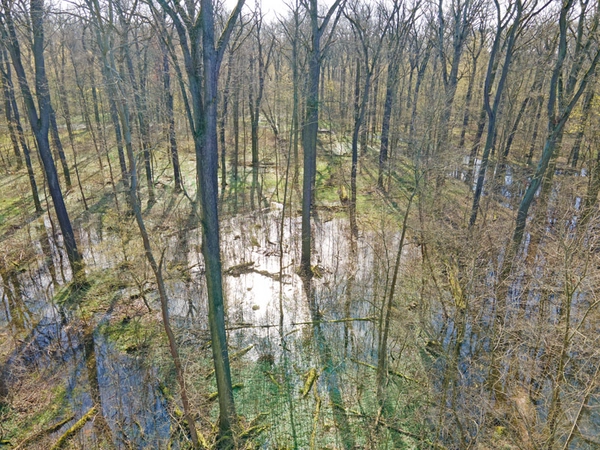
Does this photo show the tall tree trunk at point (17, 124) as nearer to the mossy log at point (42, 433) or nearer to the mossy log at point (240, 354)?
the mossy log at point (42, 433)

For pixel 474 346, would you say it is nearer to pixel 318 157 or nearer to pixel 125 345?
pixel 125 345

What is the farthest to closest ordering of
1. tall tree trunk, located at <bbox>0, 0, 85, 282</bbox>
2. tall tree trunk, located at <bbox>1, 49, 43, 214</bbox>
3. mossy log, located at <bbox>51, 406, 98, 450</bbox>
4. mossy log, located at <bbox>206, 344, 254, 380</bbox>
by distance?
tall tree trunk, located at <bbox>1, 49, 43, 214</bbox>
tall tree trunk, located at <bbox>0, 0, 85, 282</bbox>
mossy log, located at <bbox>206, 344, 254, 380</bbox>
mossy log, located at <bbox>51, 406, 98, 450</bbox>

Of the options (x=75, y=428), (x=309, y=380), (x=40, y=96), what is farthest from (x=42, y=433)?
(x=40, y=96)

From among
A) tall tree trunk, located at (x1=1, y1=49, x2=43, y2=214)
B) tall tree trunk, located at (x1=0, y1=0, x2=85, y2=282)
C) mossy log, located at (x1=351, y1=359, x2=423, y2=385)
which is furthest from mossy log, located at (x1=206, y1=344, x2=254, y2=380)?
tall tree trunk, located at (x1=1, y1=49, x2=43, y2=214)

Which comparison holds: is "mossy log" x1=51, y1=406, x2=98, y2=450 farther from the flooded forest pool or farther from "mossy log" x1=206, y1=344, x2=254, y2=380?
"mossy log" x1=206, y1=344, x2=254, y2=380

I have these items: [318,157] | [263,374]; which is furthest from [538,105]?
[263,374]

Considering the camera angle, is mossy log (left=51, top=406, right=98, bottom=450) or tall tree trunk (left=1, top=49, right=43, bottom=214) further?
tall tree trunk (left=1, top=49, right=43, bottom=214)

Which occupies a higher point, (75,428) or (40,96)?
(40,96)

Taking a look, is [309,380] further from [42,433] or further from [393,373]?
[42,433]

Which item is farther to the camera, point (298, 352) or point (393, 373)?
point (298, 352)

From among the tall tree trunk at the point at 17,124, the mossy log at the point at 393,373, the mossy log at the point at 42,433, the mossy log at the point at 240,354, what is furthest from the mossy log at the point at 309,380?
the tall tree trunk at the point at 17,124
